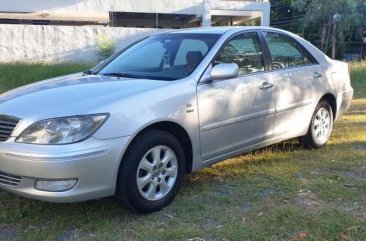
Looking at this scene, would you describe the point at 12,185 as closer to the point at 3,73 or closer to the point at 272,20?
the point at 3,73

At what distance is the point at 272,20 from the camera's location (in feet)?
141

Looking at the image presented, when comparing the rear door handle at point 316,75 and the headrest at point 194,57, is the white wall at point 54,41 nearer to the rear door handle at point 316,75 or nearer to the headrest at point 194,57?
the rear door handle at point 316,75

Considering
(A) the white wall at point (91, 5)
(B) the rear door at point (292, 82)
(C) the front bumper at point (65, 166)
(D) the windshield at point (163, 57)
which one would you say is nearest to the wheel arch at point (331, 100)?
(B) the rear door at point (292, 82)

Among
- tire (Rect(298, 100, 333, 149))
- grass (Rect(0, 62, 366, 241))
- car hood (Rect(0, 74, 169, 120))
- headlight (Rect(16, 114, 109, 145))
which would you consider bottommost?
grass (Rect(0, 62, 366, 241))

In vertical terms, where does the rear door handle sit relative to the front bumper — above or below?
above

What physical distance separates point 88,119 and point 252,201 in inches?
66.0

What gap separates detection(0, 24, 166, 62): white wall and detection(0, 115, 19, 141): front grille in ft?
51.7

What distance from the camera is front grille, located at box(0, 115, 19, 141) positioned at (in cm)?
366

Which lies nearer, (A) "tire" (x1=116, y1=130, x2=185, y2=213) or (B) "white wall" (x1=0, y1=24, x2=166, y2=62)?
(A) "tire" (x1=116, y1=130, x2=185, y2=213)

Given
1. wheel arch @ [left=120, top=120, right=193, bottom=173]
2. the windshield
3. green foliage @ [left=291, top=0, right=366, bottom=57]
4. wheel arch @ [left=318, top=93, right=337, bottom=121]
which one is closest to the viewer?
wheel arch @ [left=120, top=120, right=193, bottom=173]

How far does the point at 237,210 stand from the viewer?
411 cm

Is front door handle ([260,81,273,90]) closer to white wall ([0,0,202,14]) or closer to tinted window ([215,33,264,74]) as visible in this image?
tinted window ([215,33,264,74])

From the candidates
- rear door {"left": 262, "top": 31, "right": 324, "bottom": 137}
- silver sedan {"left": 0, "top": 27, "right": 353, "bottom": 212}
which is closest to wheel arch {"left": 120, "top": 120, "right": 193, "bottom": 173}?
silver sedan {"left": 0, "top": 27, "right": 353, "bottom": 212}

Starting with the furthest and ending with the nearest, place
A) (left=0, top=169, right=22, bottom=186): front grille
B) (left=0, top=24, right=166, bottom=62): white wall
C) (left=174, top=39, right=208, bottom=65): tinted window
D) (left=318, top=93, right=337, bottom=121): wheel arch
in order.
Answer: (left=0, top=24, right=166, bottom=62): white wall → (left=318, top=93, right=337, bottom=121): wheel arch → (left=174, top=39, right=208, bottom=65): tinted window → (left=0, top=169, right=22, bottom=186): front grille
